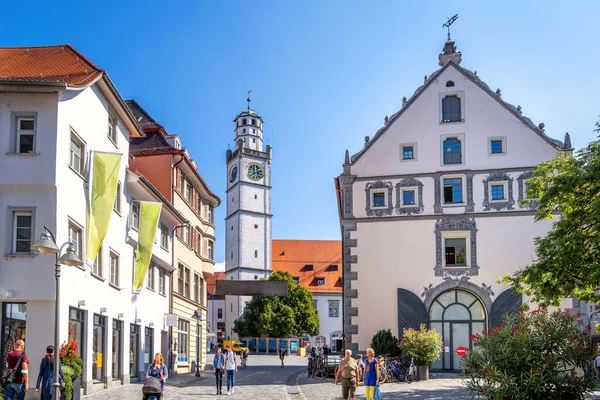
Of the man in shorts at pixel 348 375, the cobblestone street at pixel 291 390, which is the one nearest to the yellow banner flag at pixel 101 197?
the cobblestone street at pixel 291 390

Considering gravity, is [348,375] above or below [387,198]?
below

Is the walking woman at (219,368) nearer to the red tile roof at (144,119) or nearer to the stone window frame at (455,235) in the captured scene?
the stone window frame at (455,235)

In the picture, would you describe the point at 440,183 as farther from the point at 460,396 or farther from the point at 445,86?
the point at 460,396

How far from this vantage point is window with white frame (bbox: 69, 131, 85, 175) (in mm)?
23325

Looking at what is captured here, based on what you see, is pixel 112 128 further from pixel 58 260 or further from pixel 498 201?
pixel 498 201

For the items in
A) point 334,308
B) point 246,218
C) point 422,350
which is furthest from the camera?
point 246,218

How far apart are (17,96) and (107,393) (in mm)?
9808

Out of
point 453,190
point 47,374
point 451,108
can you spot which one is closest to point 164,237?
point 453,190

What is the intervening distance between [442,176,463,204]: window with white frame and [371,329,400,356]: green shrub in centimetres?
724

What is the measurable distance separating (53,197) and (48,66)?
5.40 m

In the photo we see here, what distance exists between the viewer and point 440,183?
38.3 meters

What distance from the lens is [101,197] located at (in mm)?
24875

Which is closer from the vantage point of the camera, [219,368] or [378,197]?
[219,368]

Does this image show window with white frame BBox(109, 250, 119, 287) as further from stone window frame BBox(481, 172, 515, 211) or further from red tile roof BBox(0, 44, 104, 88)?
stone window frame BBox(481, 172, 515, 211)
